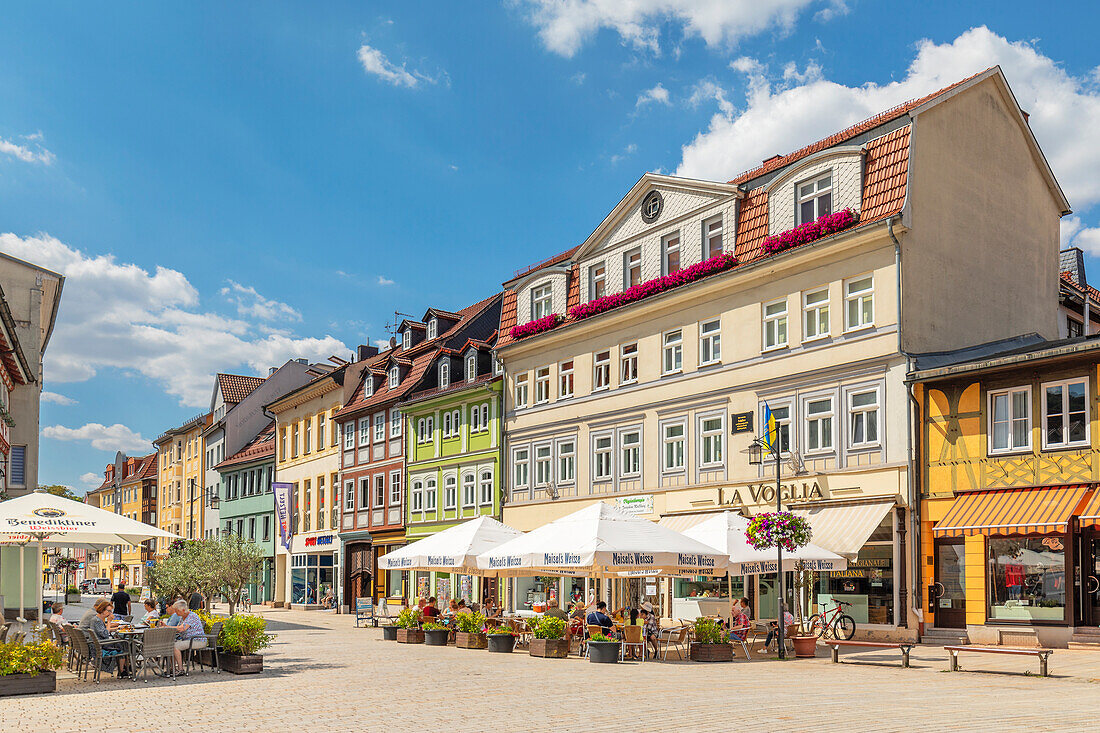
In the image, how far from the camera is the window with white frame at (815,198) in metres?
30.7

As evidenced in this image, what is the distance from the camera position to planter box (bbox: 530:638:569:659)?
23.1m

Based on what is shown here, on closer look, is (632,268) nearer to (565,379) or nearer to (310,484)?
(565,379)

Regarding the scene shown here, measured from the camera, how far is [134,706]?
47.5ft

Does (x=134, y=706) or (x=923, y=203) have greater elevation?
(x=923, y=203)

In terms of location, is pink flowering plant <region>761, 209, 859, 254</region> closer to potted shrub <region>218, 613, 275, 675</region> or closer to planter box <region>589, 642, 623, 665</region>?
planter box <region>589, 642, 623, 665</region>

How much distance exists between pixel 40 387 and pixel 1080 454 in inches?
2020

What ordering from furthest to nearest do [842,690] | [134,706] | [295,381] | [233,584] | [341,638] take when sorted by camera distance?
[295,381]
[233,584]
[341,638]
[842,690]
[134,706]

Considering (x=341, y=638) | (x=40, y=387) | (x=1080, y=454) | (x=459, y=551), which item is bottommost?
(x=341, y=638)

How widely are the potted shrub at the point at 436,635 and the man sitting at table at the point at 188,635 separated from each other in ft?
31.1

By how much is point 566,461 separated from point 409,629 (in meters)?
11.8

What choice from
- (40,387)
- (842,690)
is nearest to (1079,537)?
(842,690)

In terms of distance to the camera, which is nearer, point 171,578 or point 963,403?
point 963,403

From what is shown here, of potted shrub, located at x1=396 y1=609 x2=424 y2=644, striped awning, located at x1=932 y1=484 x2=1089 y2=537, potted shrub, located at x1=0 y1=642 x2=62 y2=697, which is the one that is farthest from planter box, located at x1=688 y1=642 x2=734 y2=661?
potted shrub, located at x1=0 y1=642 x2=62 y2=697

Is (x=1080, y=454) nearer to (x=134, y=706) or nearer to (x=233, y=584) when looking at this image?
(x=134, y=706)
